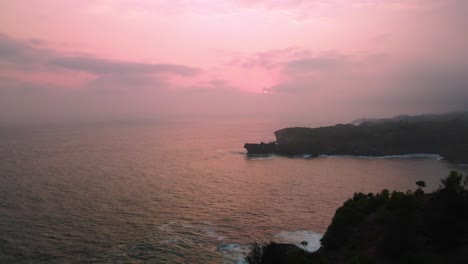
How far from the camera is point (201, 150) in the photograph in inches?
6506

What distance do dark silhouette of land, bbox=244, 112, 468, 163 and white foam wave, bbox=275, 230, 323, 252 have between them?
321 feet

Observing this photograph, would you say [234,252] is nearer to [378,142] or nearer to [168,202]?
[168,202]

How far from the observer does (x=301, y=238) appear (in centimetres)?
5250

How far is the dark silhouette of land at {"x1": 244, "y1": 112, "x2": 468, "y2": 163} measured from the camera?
15376cm

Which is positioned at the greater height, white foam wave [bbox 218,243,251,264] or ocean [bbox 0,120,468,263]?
ocean [bbox 0,120,468,263]

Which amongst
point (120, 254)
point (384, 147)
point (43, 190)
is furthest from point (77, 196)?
point (384, 147)

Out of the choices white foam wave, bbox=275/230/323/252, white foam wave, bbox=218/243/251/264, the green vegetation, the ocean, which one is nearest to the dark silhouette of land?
the ocean

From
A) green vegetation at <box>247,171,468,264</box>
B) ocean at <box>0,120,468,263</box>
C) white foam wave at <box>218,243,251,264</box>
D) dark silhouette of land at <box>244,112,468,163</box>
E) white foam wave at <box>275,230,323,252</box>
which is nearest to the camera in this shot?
green vegetation at <box>247,171,468,264</box>

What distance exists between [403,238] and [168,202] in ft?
153

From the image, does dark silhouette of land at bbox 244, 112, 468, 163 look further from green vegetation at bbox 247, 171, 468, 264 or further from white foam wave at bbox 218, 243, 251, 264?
green vegetation at bbox 247, 171, 468, 264

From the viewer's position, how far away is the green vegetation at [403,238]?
36.3 metres

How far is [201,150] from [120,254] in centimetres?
11985

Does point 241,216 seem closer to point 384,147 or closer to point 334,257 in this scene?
point 334,257

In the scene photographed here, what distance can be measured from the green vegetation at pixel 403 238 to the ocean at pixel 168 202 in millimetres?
7381
